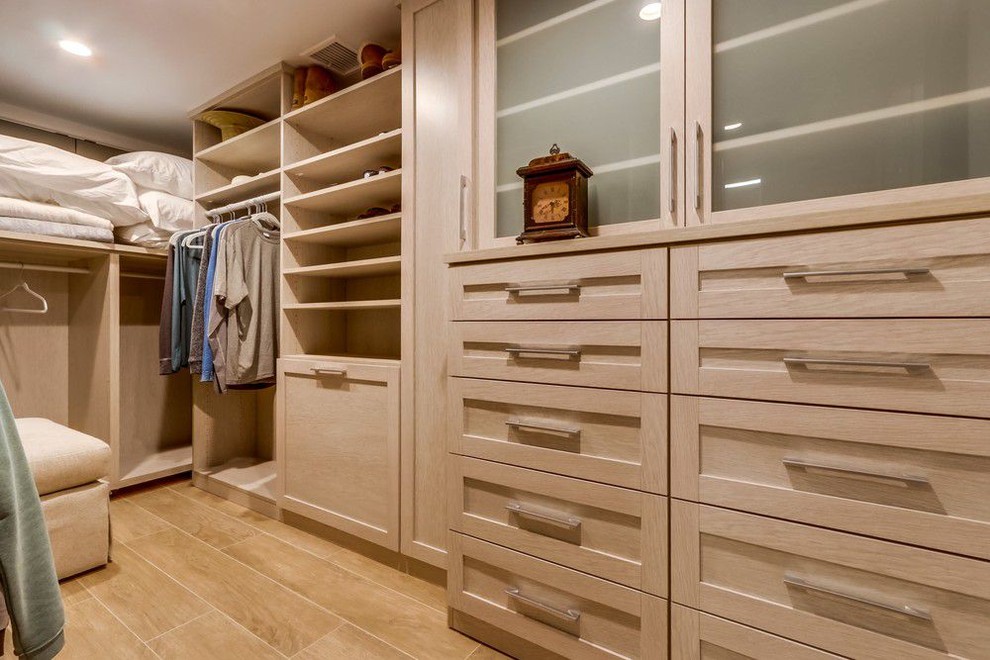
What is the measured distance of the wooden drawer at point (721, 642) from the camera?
0.92 m

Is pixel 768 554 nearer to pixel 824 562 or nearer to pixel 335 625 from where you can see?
pixel 824 562

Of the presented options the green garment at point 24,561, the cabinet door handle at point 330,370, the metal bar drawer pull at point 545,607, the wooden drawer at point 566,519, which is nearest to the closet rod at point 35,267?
the cabinet door handle at point 330,370

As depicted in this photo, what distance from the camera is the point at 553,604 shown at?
3.97ft

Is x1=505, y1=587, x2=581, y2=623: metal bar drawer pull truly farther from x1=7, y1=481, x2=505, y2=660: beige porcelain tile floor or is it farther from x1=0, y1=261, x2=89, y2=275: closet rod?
x1=0, y1=261, x2=89, y2=275: closet rod

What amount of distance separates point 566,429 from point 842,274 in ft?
2.25

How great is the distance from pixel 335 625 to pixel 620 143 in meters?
1.77

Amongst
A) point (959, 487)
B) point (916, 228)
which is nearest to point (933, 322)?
point (916, 228)

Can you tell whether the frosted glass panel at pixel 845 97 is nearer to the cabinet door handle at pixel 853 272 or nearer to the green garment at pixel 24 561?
the cabinet door handle at pixel 853 272

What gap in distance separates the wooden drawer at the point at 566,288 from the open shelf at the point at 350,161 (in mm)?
881

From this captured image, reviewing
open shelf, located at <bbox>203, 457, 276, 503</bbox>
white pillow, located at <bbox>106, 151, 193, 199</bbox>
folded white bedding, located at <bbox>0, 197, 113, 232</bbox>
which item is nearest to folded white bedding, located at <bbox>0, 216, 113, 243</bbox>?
folded white bedding, located at <bbox>0, 197, 113, 232</bbox>

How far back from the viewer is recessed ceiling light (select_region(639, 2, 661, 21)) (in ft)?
4.30

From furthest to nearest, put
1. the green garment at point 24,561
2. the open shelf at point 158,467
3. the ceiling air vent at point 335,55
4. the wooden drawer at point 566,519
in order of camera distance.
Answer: the open shelf at point 158,467
the ceiling air vent at point 335,55
the wooden drawer at point 566,519
the green garment at point 24,561

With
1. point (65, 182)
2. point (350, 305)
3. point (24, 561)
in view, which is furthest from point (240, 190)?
point (24, 561)

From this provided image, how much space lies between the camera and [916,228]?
82 centimetres
